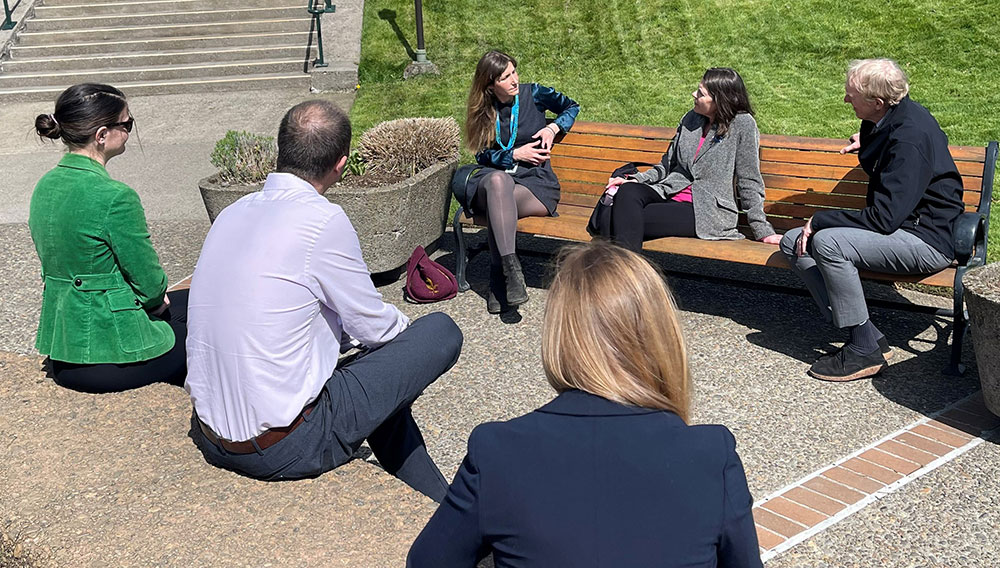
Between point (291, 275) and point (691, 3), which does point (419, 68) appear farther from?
point (291, 275)

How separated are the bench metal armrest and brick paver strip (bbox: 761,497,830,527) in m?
1.79

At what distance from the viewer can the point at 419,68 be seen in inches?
460

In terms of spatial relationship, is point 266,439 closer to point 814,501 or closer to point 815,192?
point 814,501

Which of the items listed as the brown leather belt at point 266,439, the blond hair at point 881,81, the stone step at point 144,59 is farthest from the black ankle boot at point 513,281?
the stone step at point 144,59

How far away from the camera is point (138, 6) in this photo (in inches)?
549

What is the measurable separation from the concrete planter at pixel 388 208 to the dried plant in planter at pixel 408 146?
0.14 metres

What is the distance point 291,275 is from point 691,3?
1045 cm

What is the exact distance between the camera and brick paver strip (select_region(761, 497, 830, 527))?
373 centimetres

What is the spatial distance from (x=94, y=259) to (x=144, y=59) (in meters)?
9.94

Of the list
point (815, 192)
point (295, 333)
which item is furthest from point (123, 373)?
point (815, 192)

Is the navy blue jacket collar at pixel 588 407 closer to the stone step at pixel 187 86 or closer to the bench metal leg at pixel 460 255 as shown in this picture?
the bench metal leg at pixel 460 255

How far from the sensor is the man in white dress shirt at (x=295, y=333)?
3033 mm

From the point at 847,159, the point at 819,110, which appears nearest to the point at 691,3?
the point at 819,110

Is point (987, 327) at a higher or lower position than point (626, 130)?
lower
